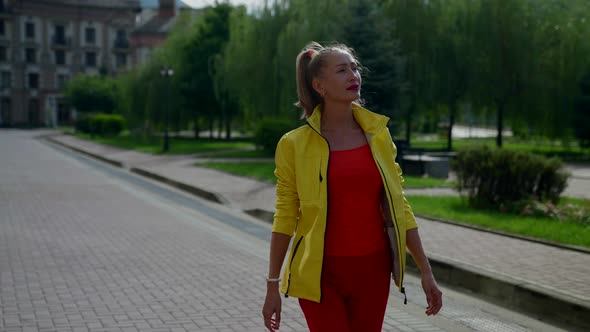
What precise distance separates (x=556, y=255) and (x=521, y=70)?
2535 cm

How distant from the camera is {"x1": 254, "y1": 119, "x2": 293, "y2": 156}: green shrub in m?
31.0

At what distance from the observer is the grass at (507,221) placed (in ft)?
31.3

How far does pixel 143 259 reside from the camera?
8.79 meters

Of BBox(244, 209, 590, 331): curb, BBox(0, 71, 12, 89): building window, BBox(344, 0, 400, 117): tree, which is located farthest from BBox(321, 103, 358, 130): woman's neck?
BBox(0, 71, 12, 89): building window

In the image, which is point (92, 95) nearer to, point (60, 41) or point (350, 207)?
point (60, 41)

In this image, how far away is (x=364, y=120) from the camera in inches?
129

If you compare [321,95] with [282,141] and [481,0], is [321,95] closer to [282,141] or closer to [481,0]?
[282,141]

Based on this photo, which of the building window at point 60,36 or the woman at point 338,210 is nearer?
the woman at point 338,210

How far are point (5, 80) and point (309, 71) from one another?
96.5 meters

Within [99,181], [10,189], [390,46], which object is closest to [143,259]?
[10,189]

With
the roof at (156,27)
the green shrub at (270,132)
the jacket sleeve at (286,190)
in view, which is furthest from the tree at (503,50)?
the roof at (156,27)

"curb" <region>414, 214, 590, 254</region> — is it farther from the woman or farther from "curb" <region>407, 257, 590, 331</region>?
the woman

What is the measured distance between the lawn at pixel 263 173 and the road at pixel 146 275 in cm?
555

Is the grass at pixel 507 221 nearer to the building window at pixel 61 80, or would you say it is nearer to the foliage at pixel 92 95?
the foliage at pixel 92 95
